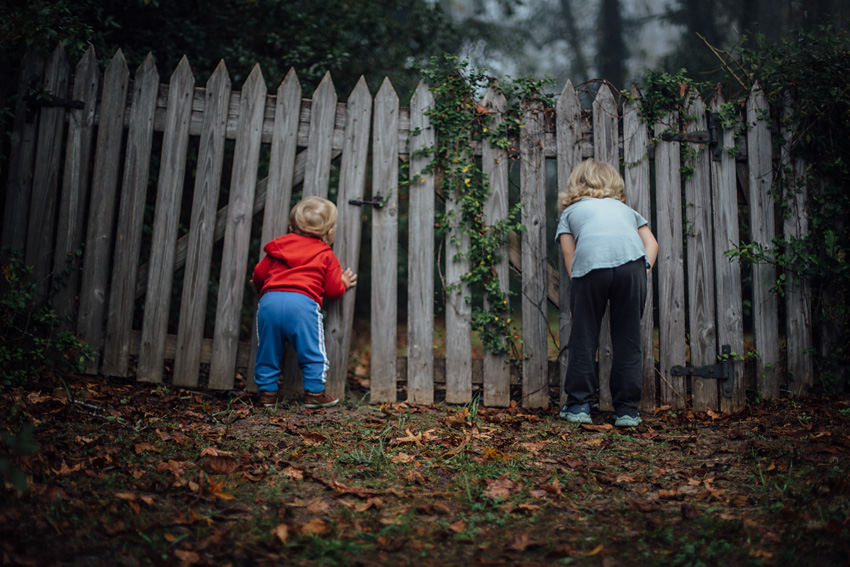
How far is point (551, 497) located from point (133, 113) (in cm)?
364

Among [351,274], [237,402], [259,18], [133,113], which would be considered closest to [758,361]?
[351,274]

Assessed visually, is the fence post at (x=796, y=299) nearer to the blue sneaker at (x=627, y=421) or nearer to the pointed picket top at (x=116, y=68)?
the blue sneaker at (x=627, y=421)

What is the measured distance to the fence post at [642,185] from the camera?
12.8ft

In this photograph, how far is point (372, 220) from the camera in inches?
154

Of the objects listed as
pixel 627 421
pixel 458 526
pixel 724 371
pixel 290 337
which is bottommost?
pixel 458 526

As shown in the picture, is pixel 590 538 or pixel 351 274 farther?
pixel 351 274

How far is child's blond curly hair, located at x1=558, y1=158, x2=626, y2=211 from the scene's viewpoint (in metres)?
3.63

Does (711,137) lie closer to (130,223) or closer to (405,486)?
(405,486)

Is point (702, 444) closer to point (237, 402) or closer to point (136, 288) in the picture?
point (237, 402)

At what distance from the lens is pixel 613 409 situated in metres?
3.92

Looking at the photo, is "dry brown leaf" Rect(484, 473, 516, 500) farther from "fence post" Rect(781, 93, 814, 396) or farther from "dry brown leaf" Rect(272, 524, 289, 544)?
"fence post" Rect(781, 93, 814, 396)

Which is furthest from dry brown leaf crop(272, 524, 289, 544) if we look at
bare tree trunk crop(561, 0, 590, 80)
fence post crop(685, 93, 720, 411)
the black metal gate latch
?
bare tree trunk crop(561, 0, 590, 80)

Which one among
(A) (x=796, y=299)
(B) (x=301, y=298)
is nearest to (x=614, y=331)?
(A) (x=796, y=299)

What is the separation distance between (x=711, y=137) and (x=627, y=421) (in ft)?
6.89
